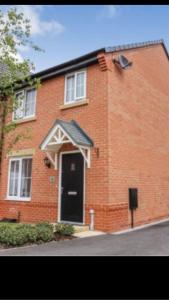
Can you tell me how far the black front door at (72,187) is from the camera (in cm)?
964

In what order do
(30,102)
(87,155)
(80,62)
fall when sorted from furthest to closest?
(30,102) → (80,62) → (87,155)

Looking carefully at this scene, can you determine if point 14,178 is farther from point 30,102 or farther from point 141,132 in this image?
point 141,132

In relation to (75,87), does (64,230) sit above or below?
below

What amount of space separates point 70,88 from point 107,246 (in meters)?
6.43

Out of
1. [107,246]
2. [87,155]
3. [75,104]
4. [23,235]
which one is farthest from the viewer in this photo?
[75,104]

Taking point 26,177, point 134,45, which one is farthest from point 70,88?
point 26,177

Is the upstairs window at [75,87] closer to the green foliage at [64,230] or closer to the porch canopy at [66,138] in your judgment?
the porch canopy at [66,138]

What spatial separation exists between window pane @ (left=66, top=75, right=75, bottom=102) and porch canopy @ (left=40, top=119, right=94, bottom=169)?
3.62ft

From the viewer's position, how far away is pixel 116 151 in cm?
952

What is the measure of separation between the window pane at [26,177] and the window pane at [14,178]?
1.44 ft

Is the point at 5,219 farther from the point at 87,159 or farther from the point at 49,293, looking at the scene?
the point at 49,293

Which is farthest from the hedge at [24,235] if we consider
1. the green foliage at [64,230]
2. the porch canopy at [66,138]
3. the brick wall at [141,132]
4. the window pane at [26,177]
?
the window pane at [26,177]

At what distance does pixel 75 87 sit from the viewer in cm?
1062

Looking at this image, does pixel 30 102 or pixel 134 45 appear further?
pixel 30 102
